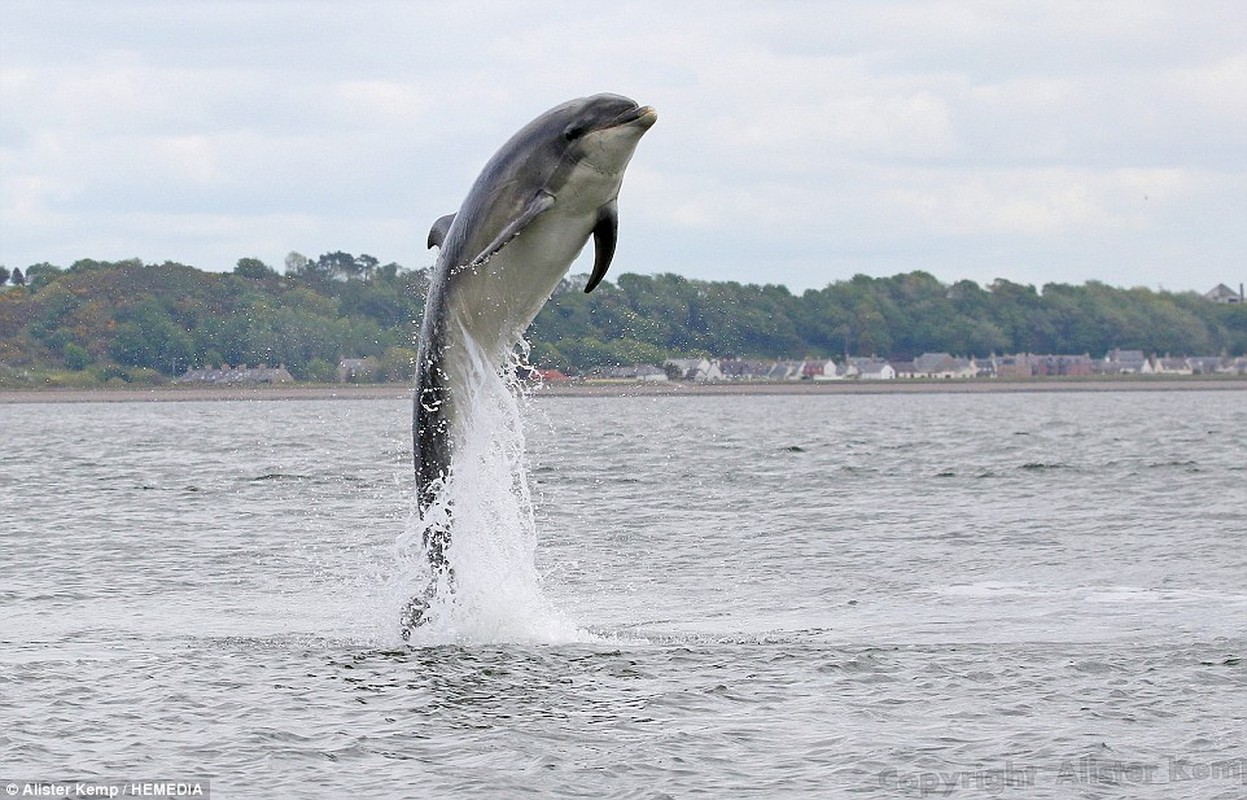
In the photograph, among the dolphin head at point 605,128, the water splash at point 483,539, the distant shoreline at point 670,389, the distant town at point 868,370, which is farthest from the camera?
the distant town at point 868,370

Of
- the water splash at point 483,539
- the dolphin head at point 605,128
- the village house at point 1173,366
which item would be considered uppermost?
the dolphin head at point 605,128

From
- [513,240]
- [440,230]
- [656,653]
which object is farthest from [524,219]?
[656,653]

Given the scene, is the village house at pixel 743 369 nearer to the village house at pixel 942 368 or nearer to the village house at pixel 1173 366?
the village house at pixel 942 368

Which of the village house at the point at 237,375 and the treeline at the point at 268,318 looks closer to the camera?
the treeline at the point at 268,318

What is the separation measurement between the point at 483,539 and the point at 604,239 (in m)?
3.73

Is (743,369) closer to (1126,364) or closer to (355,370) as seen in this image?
(1126,364)

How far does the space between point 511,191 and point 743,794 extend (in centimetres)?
406

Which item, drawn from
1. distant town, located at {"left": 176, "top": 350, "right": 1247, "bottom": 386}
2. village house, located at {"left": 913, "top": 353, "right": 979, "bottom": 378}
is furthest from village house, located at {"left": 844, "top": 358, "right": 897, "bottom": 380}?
village house, located at {"left": 913, "top": 353, "right": 979, "bottom": 378}

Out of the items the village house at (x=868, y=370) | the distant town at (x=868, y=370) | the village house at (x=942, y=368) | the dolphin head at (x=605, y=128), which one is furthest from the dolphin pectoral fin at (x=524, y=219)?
the village house at (x=942, y=368)

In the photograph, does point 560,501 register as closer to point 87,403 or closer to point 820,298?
point 87,403

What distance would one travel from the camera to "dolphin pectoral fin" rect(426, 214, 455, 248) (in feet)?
40.5

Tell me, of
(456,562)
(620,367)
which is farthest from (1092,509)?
(620,367)

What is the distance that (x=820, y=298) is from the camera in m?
194

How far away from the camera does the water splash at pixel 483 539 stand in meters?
13.4
